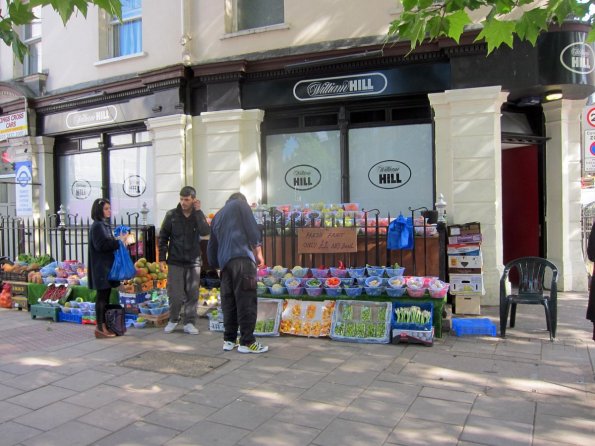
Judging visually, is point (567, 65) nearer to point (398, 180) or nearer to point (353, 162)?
point (398, 180)

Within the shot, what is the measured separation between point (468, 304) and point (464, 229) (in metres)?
1.08

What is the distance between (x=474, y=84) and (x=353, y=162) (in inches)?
95.6

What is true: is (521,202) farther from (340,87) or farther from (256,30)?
(256,30)

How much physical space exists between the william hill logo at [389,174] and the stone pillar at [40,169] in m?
8.15

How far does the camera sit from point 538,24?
4.32 meters

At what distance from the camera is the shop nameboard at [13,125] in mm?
12344

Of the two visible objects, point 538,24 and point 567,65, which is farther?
point 567,65

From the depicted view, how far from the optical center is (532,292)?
20.4 ft

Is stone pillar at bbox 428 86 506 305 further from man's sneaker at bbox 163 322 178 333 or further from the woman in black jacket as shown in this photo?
the woman in black jacket

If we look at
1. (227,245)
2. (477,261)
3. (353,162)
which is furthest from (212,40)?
(477,261)

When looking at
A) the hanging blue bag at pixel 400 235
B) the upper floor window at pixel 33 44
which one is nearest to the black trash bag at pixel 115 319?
the hanging blue bag at pixel 400 235

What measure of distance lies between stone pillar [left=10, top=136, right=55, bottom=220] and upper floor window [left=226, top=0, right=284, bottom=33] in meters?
5.73

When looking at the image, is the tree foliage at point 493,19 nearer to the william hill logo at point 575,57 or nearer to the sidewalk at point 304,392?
the sidewalk at point 304,392

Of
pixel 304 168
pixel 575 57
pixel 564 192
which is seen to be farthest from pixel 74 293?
pixel 575 57
